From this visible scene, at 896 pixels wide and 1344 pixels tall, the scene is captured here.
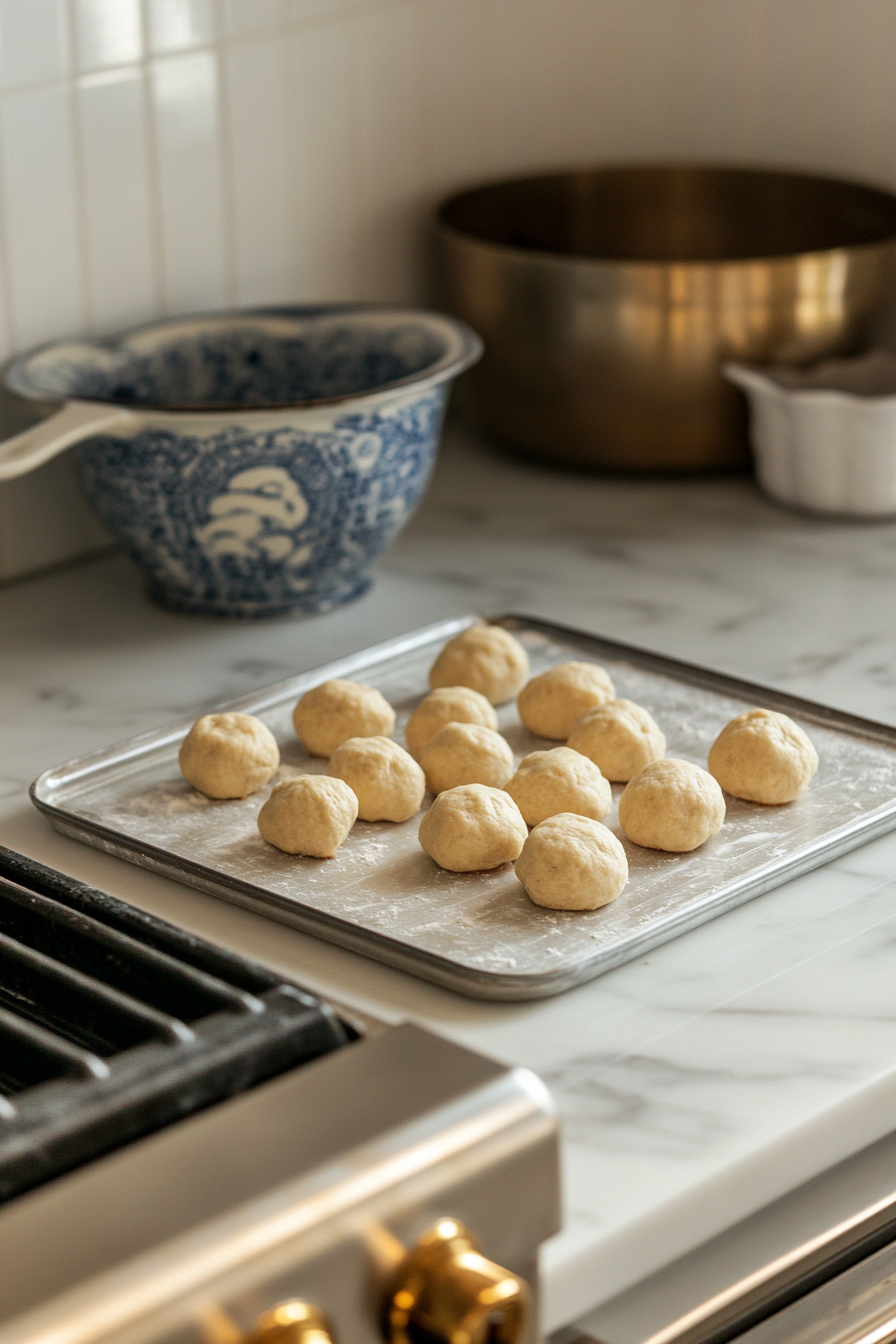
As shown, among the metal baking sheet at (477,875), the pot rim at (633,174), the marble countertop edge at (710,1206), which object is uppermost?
the pot rim at (633,174)

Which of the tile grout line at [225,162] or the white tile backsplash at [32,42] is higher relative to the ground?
the white tile backsplash at [32,42]

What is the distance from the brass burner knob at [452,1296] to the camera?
541 mm

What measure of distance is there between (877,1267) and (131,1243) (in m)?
0.38

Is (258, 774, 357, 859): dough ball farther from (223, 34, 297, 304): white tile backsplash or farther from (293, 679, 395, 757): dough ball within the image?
(223, 34, 297, 304): white tile backsplash

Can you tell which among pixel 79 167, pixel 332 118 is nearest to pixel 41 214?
pixel 79 167

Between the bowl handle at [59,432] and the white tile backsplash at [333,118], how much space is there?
17 centimetres

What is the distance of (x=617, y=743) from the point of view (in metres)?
0.96

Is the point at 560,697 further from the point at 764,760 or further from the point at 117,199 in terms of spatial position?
the point at 117,199

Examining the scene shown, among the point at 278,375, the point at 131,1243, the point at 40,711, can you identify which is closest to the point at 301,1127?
the point at 131,1243

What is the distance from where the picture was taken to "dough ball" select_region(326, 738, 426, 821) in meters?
0.92

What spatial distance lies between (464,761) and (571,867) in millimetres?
150

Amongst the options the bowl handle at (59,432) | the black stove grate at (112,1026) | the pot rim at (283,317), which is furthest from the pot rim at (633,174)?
the black stove grate at (112,1026)

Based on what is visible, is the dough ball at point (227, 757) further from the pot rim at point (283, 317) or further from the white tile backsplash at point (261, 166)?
the white tile backsplash at point (261, 166)

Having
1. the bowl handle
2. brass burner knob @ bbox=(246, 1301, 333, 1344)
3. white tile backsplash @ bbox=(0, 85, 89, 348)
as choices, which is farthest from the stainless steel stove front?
white tile backsplash @ bbox=(0, 85, 89, 348)
